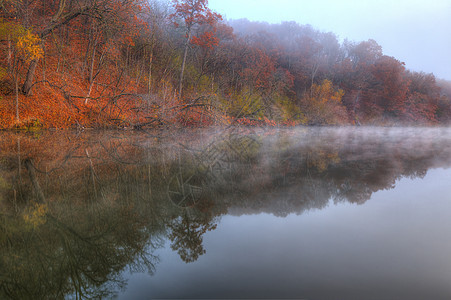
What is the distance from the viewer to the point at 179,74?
91.6ft


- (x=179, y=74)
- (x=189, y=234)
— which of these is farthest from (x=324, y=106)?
(x=189, y=234)

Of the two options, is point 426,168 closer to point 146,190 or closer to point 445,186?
point 445,186

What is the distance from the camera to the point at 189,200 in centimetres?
408

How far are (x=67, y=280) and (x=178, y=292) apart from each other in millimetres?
929

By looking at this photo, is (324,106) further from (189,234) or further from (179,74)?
(189,234)

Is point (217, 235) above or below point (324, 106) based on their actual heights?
below

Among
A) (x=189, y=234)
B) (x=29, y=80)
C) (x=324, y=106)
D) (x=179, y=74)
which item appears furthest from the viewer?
(x=324, y=106)

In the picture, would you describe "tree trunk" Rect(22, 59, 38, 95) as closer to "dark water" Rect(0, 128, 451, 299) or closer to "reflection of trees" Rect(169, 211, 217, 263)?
"dark water" Rect(0, 128, 451, 299)

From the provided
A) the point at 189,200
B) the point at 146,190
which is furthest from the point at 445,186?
the point at 146,190

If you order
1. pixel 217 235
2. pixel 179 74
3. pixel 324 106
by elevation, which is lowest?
pixel 217 235

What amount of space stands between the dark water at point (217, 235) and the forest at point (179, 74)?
871 centimetres

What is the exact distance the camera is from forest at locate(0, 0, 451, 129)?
13.8 meters

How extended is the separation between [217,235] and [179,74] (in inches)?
1055

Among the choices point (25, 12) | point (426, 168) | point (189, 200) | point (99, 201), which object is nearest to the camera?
point (99, 201)
